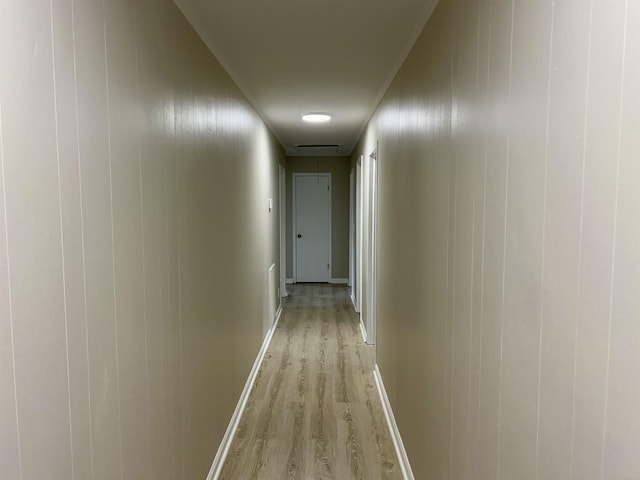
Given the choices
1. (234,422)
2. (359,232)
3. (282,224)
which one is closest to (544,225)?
(234,422)

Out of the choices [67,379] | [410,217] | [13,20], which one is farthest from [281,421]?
[13,20]

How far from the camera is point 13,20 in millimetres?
898

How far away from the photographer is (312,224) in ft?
26.8

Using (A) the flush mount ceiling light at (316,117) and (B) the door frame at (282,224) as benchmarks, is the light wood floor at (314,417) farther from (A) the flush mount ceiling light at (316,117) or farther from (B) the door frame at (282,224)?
(A) the flush mount ceiling light at (316,117)

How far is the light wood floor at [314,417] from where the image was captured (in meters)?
2.62

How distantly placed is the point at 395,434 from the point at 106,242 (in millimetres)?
2237

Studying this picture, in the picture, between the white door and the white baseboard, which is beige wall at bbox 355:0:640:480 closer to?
the white baseboard

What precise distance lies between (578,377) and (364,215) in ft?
14.7

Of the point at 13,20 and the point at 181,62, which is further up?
the point at 181,62

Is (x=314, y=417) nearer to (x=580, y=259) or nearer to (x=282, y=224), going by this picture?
(x=580, y=259)

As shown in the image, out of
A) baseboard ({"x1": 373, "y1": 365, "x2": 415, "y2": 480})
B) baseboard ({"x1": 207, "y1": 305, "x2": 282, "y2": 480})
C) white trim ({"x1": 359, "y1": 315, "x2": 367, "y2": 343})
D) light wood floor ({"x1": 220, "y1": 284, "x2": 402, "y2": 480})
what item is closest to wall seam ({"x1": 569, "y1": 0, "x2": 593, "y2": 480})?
baseboard ({"x1": 373, "y1": 365, "x2": 415, "y2": 480})

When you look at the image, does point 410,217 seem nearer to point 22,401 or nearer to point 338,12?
Answer: point 338,12

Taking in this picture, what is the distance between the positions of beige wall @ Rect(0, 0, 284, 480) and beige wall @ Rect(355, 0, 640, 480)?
3.39 ft

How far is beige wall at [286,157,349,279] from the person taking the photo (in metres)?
8.09
